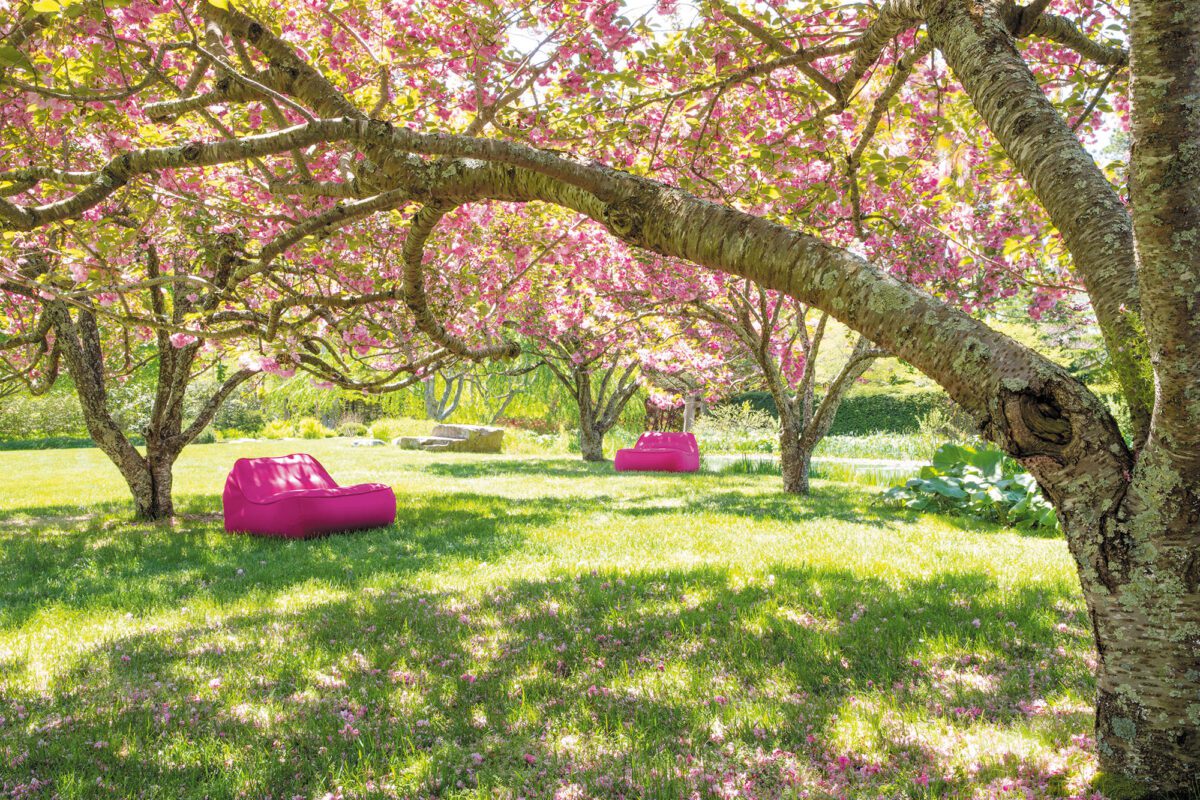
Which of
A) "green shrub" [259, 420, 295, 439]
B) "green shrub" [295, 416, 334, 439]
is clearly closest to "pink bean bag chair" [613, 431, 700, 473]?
"green shrub" [295, 416, 334, 439]

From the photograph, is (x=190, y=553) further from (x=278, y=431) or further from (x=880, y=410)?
(x=278, y=431)

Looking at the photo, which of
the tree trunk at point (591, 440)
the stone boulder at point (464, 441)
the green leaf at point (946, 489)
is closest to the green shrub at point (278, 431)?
the stone boulder at point (464, 441)

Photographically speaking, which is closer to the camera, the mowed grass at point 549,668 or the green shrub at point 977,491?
the mowed grass at point 549,668

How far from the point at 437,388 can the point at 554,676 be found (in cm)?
3320

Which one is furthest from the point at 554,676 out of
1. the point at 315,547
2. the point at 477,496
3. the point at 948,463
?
the point at 948,463

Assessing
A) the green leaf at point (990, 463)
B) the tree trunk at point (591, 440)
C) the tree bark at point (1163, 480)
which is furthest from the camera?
the tree trunk at point (591, 440)

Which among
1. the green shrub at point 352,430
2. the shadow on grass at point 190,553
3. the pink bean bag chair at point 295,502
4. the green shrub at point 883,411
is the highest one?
the green shrub at point 883,411

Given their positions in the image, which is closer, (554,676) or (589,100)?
(554,676)

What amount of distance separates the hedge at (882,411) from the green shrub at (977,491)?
1679 centimetres

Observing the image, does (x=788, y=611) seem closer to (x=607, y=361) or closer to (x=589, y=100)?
(x=589, y=100)

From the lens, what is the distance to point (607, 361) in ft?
59.6

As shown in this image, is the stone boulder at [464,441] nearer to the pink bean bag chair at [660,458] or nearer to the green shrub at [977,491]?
the pink bean bag chair at [660,458]

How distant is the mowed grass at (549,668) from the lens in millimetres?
2602

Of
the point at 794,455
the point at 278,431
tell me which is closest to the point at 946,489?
the point at 794,455
